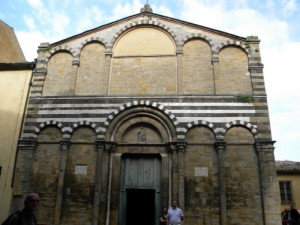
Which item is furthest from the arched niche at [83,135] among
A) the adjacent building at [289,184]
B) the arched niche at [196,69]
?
the adjacent building at [289,184]

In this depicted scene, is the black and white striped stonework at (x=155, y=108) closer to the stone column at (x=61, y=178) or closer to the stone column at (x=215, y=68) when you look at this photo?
the stone column at (x=61, y=178)

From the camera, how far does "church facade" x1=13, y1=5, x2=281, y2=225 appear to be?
11.9 m

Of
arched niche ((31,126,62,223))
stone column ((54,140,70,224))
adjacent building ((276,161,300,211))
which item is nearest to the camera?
stone column ((54,140,70,224))

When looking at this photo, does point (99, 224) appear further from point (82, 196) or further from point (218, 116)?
point (218, 116)

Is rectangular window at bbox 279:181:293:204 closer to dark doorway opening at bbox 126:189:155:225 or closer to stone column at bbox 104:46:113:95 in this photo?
dark doorway opening at bbox 126:189:155:225

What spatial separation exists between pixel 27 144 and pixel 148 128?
528cm

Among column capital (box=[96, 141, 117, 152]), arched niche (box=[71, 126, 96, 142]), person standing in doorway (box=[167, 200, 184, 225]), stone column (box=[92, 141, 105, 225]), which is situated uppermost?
arched niche (box=[71, 126, 96, 142])

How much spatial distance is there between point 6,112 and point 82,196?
559 cm

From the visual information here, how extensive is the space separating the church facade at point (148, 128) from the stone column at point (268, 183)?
0.04 meters

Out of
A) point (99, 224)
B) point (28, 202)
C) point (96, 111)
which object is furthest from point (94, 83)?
point (28, 202)

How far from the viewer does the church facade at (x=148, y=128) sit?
11.9 meters

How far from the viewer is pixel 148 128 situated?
1325 cm

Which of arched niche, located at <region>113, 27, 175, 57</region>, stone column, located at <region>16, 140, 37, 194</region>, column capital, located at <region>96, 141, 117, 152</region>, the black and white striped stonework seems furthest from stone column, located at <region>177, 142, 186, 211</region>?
stone column, located at <region>16, 140, 37, 194</region>

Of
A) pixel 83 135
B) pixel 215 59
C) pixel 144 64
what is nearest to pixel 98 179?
pixel 83 135
